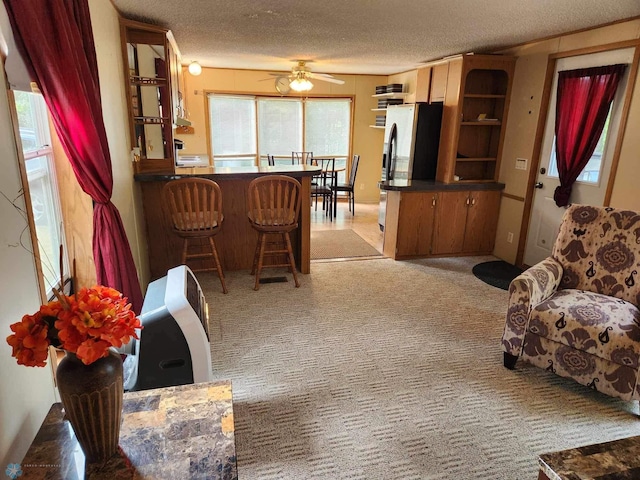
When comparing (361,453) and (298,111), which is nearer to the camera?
(361,453)

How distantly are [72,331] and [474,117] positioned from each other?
15.2ft

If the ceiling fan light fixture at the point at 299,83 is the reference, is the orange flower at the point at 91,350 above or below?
below

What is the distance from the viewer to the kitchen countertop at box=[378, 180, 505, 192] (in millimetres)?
4227

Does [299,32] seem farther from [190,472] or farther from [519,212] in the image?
[190,472]

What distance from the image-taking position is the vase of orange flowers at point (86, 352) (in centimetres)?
96

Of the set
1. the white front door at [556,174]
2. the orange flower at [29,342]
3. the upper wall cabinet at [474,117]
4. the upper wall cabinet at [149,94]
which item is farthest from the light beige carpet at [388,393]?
the upper wall cabinet at [474,117]

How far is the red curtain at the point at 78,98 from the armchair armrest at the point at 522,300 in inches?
87.8

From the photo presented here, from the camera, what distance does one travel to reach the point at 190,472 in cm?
106

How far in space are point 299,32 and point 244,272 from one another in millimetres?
2268

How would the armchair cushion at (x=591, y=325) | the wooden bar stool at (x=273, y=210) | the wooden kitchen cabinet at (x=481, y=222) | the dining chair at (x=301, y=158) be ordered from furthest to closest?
the dining chair at (x=301, y=158)
the wooden kitchen cabinet at (x=481, y=222)
the wooden bar stool at (x=273, y=210)
the armchair cushion at (x=591, y=325)

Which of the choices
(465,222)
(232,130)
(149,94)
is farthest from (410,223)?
(232,130)

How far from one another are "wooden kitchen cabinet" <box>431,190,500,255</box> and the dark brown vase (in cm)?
386

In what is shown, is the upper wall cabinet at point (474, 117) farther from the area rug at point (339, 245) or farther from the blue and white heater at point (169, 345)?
the blue and white heater at point (169, 345)

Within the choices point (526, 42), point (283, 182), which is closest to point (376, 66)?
point (526, 42)
